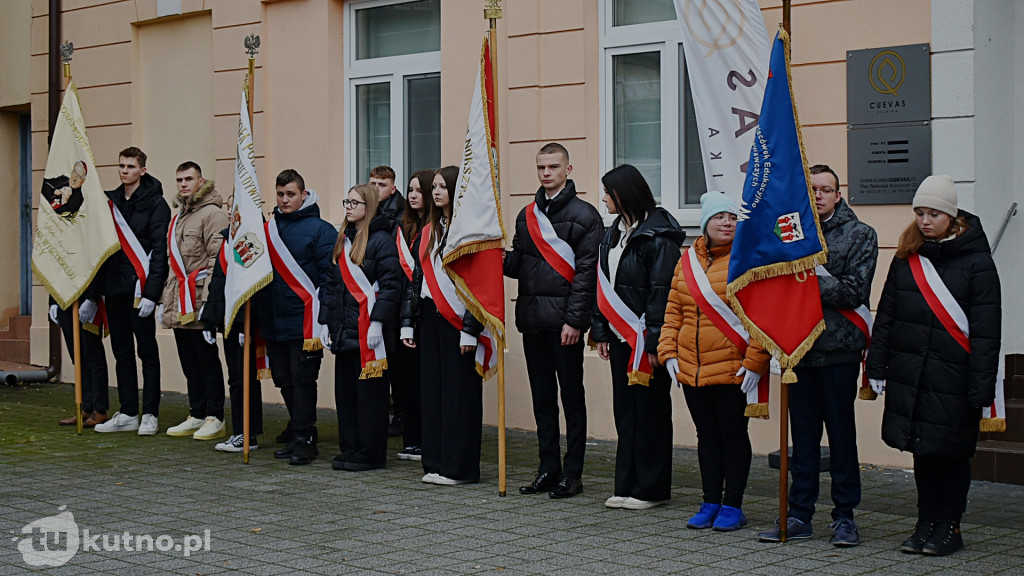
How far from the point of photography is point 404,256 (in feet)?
28.7

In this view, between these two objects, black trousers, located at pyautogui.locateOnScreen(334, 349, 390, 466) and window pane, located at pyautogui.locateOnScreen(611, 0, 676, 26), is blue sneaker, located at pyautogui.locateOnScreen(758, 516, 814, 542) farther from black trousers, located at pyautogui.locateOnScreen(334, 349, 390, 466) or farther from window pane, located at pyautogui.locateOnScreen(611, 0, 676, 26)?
window pane, located at pyautogui.locateOnScreen(611, 0, 676, 26)

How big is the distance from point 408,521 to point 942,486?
105 inches

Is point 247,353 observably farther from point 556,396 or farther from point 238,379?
point 556,396

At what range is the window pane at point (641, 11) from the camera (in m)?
9.95

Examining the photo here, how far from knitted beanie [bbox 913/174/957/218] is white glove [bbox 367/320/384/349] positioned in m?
3.64

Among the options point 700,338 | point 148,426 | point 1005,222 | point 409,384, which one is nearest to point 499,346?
point 700,338

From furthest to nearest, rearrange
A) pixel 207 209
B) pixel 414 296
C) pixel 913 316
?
pixel 207 209
pixel 414 296
pixel 913 316

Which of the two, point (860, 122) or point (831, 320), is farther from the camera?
point (860, 122)

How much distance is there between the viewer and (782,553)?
611cm

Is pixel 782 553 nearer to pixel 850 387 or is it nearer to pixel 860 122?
pixel 850 387

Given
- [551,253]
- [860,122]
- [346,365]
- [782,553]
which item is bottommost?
[782,553]

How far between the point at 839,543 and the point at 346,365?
366cm

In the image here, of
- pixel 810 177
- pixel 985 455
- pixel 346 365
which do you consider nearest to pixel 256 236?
pixel 346 365

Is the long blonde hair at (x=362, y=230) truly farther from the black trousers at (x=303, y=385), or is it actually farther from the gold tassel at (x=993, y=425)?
the gold tassel at (x=993, y=425)
